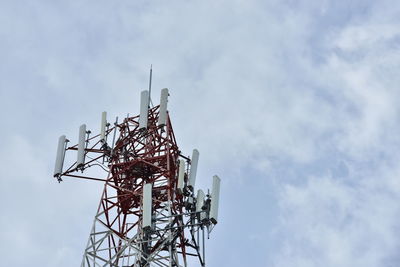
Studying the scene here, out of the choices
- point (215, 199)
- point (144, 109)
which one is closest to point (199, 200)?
point (215, 199)

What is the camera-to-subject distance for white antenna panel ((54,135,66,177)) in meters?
45.0

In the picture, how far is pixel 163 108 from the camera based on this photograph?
44844 millimetres

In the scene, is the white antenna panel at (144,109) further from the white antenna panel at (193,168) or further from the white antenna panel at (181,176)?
the white antenna panel at (193,168)

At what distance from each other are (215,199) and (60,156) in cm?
847

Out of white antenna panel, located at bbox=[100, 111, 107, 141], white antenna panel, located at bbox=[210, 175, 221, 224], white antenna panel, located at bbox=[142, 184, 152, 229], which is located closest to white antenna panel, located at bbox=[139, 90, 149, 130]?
white antenna panel, located at bbox=[100, 111, 107, 141]

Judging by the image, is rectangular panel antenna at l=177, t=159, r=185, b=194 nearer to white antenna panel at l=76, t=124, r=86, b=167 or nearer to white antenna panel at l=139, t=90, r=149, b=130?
white antenna panel at l=139, t=90, r=149, b=130

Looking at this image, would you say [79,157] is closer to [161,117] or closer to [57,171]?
[57,171]

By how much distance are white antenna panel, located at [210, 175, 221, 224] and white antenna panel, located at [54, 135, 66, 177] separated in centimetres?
777

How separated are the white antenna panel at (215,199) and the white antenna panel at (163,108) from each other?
3.91m

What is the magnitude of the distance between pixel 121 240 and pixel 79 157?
191 inches

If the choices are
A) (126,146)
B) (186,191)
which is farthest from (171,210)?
(126,146)

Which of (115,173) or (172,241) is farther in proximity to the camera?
Result: (115,173)

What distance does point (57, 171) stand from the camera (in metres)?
44.9

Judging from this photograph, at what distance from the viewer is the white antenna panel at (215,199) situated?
41675 mm
